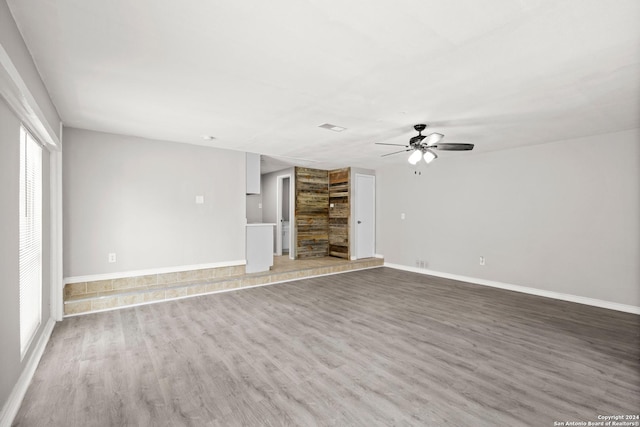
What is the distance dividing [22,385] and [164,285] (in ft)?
8.18

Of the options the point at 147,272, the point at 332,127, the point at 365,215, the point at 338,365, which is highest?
the point at 332,127

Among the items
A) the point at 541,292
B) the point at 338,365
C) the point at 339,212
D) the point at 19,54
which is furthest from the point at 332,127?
the point at 541,292

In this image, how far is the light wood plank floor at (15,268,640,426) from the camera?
6.48 feet

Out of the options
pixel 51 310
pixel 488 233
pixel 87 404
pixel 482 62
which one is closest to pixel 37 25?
pixel 87 404

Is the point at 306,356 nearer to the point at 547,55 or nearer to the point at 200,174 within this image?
the point at 547,55

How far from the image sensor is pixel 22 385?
85.8 inches

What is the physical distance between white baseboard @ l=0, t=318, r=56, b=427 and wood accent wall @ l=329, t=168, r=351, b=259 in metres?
5.44

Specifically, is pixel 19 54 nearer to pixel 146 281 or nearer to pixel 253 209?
pixel 146 281

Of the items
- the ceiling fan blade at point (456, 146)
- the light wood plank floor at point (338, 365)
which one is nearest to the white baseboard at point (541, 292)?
the light wood plank floor at point (338, 365)

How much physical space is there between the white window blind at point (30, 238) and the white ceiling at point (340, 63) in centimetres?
68

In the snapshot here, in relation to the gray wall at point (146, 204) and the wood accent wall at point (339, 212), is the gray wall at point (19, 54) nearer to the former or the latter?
the gray wall at point (146, 204)

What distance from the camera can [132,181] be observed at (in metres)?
4.48

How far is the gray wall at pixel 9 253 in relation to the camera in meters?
1.84

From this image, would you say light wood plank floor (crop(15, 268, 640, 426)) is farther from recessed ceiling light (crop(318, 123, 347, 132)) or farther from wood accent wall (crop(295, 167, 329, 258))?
wood accent wall (crop(295, 167, 329, 258))
